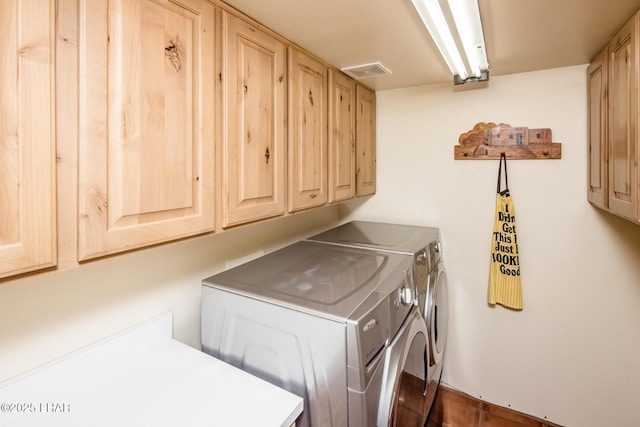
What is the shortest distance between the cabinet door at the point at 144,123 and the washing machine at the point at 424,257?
96cm

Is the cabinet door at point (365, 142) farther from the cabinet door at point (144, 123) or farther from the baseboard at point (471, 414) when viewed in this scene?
the baseboard at point (471, 414)

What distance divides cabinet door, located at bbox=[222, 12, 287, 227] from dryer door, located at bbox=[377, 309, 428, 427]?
71cm

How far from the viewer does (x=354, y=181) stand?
2059 millimetres

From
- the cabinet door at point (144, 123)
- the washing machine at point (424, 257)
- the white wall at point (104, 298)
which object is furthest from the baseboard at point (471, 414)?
the cabinet door at point (144, 123)

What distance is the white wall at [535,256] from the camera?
5.84 feet

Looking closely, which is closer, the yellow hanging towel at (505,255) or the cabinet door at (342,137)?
the cabinet door at (342,137)

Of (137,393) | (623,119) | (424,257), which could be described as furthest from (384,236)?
(137,393)

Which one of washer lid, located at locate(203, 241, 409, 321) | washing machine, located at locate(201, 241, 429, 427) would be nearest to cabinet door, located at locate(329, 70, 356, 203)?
washer lid, located at locate(203, 241, 409, 321)

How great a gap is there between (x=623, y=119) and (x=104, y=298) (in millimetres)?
2072

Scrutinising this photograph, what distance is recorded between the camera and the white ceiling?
3.82 feet

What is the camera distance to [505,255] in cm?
197

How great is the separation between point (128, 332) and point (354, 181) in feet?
4.65

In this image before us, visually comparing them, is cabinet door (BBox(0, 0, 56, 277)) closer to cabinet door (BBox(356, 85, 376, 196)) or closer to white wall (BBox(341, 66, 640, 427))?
cabinet door (BBox(356, 85, 376, 196))

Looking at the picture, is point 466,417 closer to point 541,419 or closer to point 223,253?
point 541,419
